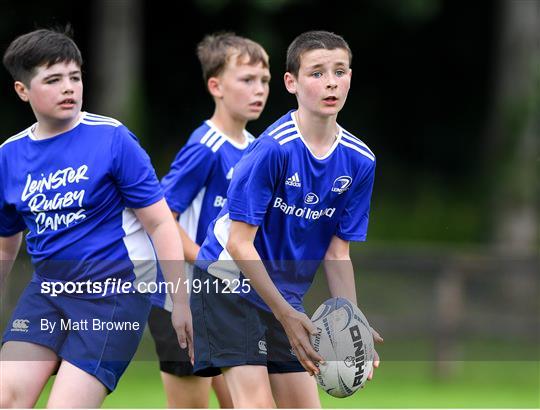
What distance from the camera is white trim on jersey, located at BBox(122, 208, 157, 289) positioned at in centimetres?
434

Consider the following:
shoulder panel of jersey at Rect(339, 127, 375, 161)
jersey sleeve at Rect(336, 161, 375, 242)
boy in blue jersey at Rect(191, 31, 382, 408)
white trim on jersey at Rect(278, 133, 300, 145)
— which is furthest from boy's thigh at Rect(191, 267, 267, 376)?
shoulder panel of jersey at Rect(339, 127, 375, 161)

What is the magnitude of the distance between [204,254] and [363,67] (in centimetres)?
915

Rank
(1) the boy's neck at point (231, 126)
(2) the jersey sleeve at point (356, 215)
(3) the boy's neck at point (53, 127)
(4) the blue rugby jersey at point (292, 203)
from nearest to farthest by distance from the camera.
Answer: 1. (4) the blue rugby jersey at point (292, 203)
2. (3) the boy's neck at point (53, 127)
3. (2) the jersey sleeve at point (356, 215)
4. (1) the boy's neck at point (231, 126)

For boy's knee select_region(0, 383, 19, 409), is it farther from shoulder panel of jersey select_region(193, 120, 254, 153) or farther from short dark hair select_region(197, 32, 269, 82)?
short dark hair select_region(197, 32, 269, 82)

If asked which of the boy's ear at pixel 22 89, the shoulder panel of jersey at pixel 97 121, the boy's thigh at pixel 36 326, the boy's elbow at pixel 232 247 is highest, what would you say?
the boy's ear at pixel 22 89

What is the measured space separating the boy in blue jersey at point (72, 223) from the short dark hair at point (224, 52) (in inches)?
47.6

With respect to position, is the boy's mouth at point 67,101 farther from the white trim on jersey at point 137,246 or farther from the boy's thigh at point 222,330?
the boy's thigh at point 222,330

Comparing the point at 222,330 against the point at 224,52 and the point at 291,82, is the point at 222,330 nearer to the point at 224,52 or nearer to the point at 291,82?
the point at 291,82

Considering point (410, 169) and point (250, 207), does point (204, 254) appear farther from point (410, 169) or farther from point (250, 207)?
point (410, 169)

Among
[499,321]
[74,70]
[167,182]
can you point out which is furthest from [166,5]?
[74,70]

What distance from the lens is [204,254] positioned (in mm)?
4461

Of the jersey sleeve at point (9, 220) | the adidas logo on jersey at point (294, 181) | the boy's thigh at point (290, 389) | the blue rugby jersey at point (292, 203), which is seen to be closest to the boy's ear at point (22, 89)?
the jersey sleeve at point (9, 220)

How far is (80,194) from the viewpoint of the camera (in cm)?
420

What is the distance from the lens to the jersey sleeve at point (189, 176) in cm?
513
